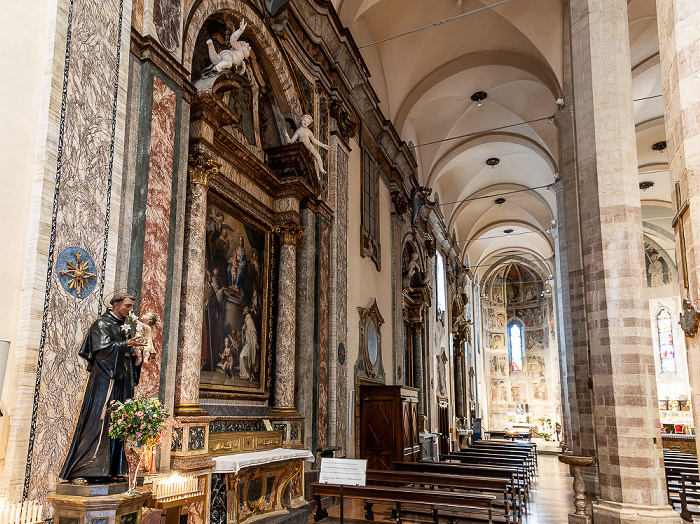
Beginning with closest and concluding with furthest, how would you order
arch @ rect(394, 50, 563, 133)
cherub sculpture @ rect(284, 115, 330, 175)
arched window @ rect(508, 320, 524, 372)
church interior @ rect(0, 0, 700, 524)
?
church interior @ rect(0, 0, 700, 524) < cherub sculpture @ rect(284, 115, 330, 175) < arch @ rect(394, 50, 563, 133) < arched window @ rect(508, 320, 524, 372)

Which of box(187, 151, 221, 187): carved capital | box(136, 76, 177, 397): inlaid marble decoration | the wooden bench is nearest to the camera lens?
box(136, 76, 177, 397): inlaid marble decoration

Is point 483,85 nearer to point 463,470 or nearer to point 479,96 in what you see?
point 479,96

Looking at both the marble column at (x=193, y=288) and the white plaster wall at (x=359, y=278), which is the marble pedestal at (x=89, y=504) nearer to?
the marble column at (x=193, y=288)

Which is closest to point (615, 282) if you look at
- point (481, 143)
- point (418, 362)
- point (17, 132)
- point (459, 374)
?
point (17, 132)

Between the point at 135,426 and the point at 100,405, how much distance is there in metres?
0.28

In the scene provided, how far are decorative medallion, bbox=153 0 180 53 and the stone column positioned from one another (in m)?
5.22

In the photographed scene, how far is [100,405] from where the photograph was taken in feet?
12.8

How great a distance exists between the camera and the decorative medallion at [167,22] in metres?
5.61

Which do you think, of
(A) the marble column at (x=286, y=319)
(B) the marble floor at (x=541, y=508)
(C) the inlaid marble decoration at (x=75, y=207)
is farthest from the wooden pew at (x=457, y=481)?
(C) the inlaid marble decoration at (x=75, y=207)

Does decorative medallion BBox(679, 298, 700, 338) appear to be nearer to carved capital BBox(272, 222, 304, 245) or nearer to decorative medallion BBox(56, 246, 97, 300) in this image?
decorative medallion BBox(56, 246, 97, 300)

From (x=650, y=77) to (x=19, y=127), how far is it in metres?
14.4

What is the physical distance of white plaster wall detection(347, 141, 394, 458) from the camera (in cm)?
1052

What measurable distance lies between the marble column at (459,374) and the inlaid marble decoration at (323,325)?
602 inches

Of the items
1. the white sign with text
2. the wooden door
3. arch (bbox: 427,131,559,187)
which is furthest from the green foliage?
arch (bbox: 427,131,559,187)
